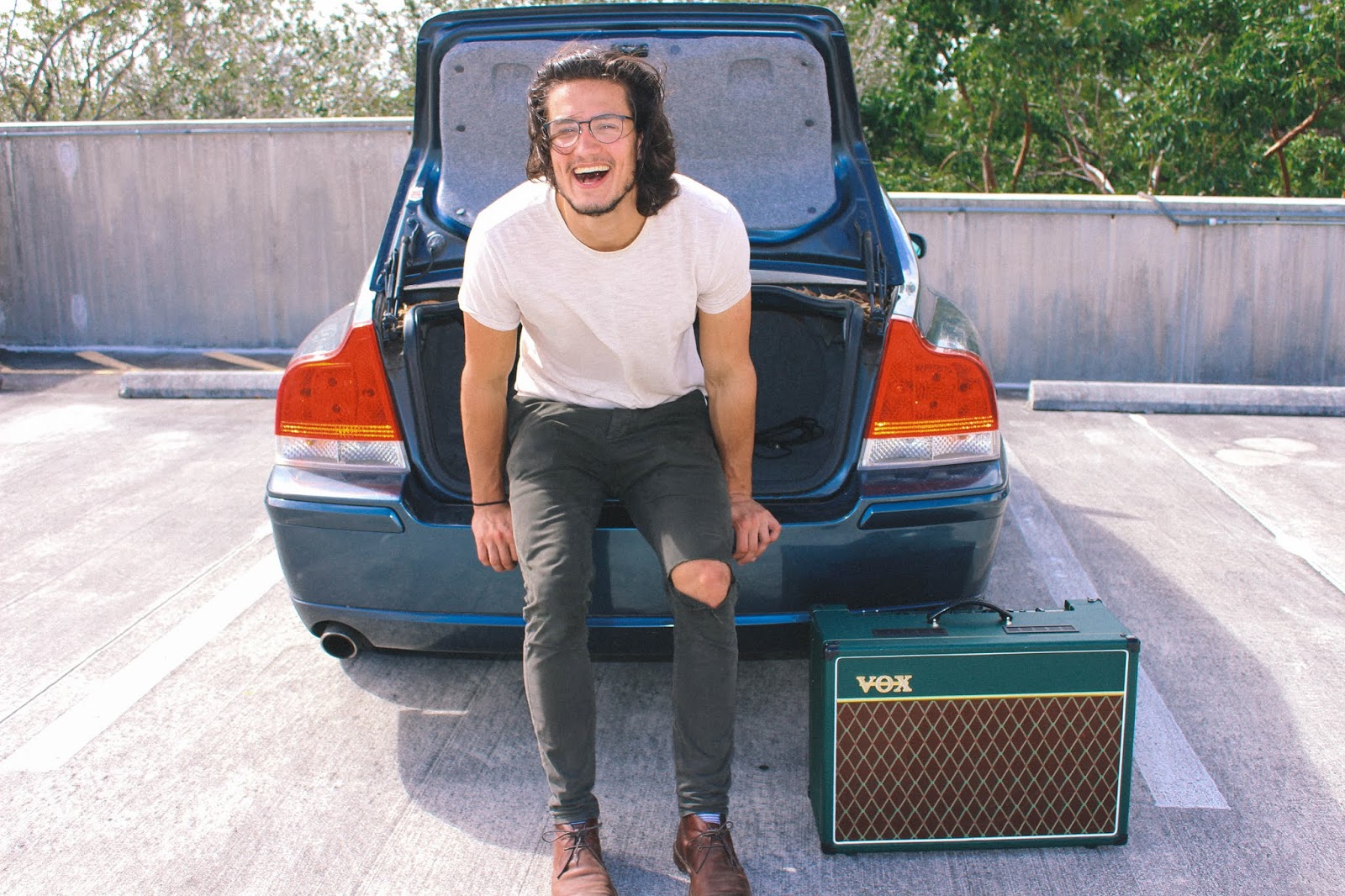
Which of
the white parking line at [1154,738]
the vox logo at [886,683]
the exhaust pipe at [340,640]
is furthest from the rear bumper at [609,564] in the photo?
the white parking line at [1154,738]

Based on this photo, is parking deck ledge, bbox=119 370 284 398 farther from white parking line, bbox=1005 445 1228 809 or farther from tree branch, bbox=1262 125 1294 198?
tree branch, bbox=1262 125 1294 198

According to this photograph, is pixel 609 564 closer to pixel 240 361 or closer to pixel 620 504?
pixel 620 504

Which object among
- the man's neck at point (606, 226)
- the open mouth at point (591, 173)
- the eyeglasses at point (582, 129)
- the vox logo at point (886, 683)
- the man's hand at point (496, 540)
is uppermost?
the eyeglasses at point (582, 129)

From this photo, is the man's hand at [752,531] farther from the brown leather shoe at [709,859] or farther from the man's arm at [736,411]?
the brown leather shoe at [709,859]

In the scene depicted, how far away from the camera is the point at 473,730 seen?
3.14m

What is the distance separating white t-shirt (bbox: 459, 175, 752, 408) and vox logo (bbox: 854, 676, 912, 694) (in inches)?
33.0

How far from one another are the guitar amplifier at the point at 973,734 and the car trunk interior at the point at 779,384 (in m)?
0.49

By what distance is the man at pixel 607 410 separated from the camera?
250 cm

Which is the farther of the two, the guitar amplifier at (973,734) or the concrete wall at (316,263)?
the concrete wall at (316,263)

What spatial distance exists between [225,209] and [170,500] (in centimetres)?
412

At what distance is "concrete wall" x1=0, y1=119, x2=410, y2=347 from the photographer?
8508 millimetres

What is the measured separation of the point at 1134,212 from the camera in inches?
292

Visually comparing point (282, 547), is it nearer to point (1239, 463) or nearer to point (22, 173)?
point (1239, 463)

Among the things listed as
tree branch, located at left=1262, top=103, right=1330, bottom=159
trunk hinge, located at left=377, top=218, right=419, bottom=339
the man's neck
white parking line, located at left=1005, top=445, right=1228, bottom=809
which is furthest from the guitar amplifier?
tree branch, located at left=1262, top=103, right=1330, bottom=159
